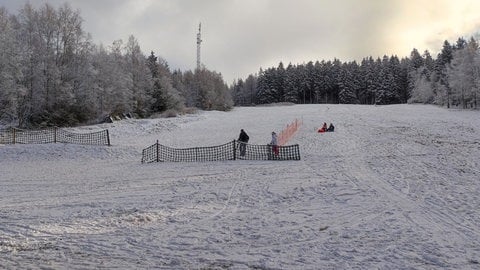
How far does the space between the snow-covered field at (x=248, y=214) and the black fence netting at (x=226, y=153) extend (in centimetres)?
105

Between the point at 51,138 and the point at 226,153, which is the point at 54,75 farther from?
the point at 226,153

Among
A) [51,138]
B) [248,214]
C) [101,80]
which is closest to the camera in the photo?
[248,214]

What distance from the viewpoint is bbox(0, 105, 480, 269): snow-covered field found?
6.75 metres

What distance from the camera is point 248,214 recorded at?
983 cm

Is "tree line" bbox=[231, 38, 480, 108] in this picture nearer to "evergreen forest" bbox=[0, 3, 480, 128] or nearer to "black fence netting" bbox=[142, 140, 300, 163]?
"evergreen forest" bbox=[0, 3, 480, 128]

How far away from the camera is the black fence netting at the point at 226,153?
20844mm

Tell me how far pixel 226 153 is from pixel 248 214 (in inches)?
493

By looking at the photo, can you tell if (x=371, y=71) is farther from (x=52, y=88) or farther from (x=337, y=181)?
(x=337, y=181)

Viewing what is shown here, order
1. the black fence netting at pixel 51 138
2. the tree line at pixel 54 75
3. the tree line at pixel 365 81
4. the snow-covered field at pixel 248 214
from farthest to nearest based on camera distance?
the tree line at pixel 365 81 → the tree line at pixel 54 75 → the black fence netting at pixel 51 138 → the snow-covered field at pixel 248 214

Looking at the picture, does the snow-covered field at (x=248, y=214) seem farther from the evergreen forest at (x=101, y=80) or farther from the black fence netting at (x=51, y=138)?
the evergreen forest at (x=101, y=80)

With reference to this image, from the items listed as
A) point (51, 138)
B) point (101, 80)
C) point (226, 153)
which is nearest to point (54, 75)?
point (101, 80)

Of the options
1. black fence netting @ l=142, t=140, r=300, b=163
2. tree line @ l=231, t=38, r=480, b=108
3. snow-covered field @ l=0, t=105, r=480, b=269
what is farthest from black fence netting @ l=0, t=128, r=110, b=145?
tree line @ l=231, t=38, r=480, b=108

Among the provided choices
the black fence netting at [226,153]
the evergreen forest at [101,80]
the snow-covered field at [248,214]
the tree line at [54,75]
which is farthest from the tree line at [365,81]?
the snow-covered field at [248,214]

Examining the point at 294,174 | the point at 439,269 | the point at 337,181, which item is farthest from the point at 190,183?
the point at 439,269
